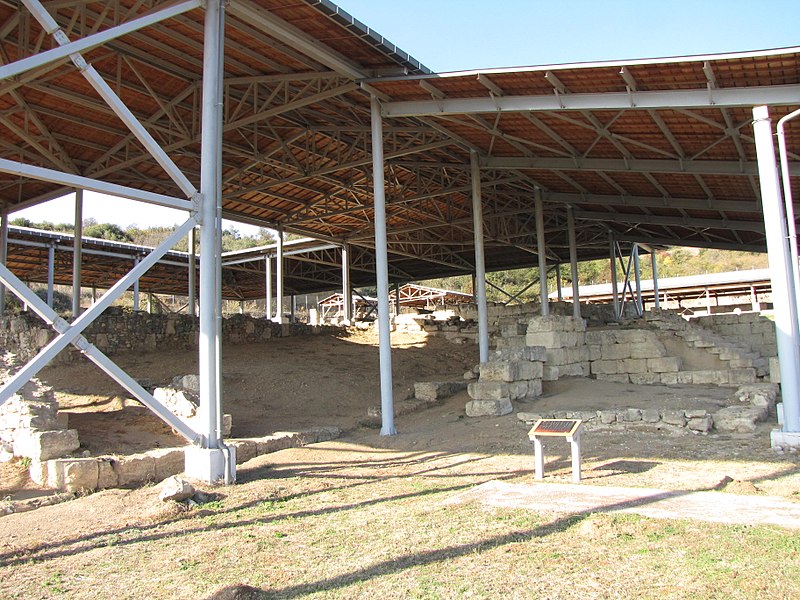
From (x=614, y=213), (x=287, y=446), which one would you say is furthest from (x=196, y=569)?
(x=614, y=213)

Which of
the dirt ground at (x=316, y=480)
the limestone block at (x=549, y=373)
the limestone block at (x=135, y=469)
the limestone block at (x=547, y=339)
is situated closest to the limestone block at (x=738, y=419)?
the dirt ground at (x=316, y=480)

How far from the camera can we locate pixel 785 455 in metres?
8.66

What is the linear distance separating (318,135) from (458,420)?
998 cm

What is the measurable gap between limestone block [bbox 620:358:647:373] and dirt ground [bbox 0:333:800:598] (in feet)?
11.0

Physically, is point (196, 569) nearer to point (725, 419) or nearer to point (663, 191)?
point (725, 419)

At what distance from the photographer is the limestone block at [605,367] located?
752 inches

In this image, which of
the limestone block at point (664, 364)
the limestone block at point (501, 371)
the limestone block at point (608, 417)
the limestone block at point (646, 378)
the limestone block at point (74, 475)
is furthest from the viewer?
the limestone block at point (646, 378)

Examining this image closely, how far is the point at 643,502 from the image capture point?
630 centimetres

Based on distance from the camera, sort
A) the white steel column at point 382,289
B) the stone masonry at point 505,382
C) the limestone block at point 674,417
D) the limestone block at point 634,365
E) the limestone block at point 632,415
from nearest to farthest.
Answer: the limestone block at point 674,417, the limestone block at point 632,415, the white steel column at point 382,289, the stone masonry at point 505,382, the limestone block at point 634,365

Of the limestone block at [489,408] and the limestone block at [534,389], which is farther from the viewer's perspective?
the limestone block at [534,389]

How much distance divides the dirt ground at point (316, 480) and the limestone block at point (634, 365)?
336 centimetres

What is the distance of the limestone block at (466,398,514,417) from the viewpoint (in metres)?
13.8

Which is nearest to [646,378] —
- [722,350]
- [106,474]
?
[722,350]

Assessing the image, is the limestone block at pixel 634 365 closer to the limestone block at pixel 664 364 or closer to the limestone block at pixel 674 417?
the limestone block at pixel 664 364
